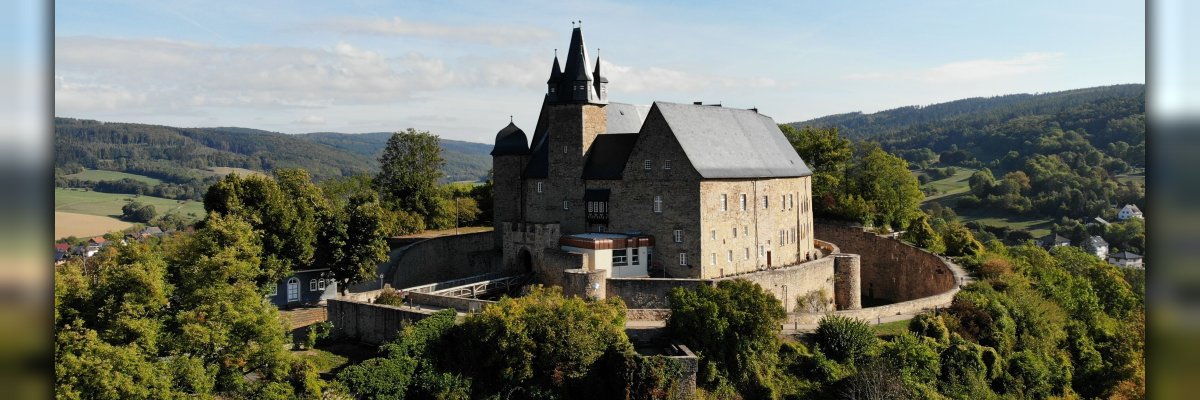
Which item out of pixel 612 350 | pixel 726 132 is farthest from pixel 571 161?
pixel 612 350

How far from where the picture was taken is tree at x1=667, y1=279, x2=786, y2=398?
31062 millimetres

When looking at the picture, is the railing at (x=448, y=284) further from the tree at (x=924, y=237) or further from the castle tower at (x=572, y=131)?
the tree at (x=924, y=237)

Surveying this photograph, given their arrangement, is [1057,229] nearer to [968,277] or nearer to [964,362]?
[968,277]

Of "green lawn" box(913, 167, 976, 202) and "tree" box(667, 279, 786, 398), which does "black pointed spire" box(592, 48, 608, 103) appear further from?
"green lawn" box(913, 167, 976, 202)

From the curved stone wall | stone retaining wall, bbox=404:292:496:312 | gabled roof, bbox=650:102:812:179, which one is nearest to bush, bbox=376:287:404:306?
stone retaining wall, bbox=404:292:496:312

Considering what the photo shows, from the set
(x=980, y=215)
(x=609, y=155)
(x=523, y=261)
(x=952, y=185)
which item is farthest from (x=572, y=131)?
(x=952, y=185)

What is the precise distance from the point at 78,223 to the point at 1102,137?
146166 mm

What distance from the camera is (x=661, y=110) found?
4009cm

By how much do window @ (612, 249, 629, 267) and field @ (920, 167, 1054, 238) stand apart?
7847 centimetres

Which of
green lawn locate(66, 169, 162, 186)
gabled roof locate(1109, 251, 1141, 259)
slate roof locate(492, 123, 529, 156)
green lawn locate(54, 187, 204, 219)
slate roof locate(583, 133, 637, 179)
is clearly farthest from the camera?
green lawn locate(66, 169, 162, 186)

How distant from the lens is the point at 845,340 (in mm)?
33250

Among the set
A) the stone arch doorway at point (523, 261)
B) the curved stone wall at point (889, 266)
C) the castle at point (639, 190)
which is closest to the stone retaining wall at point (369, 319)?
the castle at point (639, 190)

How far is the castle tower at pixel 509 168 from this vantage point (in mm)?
46719

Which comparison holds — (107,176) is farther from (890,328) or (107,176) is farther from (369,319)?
(890,328)
